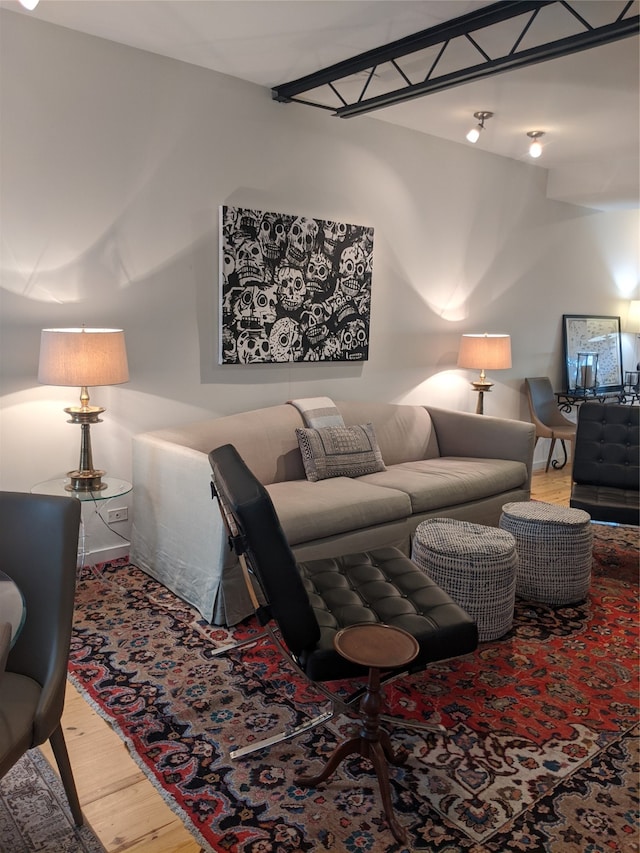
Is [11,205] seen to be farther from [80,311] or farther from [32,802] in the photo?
[32,802]

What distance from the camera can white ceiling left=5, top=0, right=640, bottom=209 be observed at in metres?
3.04

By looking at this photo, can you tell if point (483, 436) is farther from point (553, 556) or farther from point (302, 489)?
point (302, 489)

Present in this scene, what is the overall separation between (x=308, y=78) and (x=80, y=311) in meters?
1.82

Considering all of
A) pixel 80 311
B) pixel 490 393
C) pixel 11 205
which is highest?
pixel 11 205

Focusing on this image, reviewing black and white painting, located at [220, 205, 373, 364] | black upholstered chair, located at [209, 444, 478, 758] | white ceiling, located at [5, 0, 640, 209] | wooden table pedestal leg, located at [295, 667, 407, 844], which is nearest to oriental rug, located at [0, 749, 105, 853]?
black upholstered chair, located at [209, 444, 478, 758]

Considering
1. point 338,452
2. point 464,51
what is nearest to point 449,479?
point 338,452

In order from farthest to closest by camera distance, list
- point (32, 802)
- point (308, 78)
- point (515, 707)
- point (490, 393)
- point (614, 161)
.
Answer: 1. point (490, 393)
2. point (614, 161)
3. point (308, 78)
4. point (515, 707)
5. point (32, 802)

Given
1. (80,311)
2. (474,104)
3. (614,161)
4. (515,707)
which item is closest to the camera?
(515,707)

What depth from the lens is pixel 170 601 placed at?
10.8 ft

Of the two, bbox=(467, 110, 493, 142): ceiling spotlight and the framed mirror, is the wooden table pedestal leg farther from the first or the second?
the framed mirror

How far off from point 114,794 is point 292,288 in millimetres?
3077

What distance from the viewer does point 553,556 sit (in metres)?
3.32

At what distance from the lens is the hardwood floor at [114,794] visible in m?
1.80

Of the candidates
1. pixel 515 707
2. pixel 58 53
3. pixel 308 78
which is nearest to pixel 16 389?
pixel 58 53
